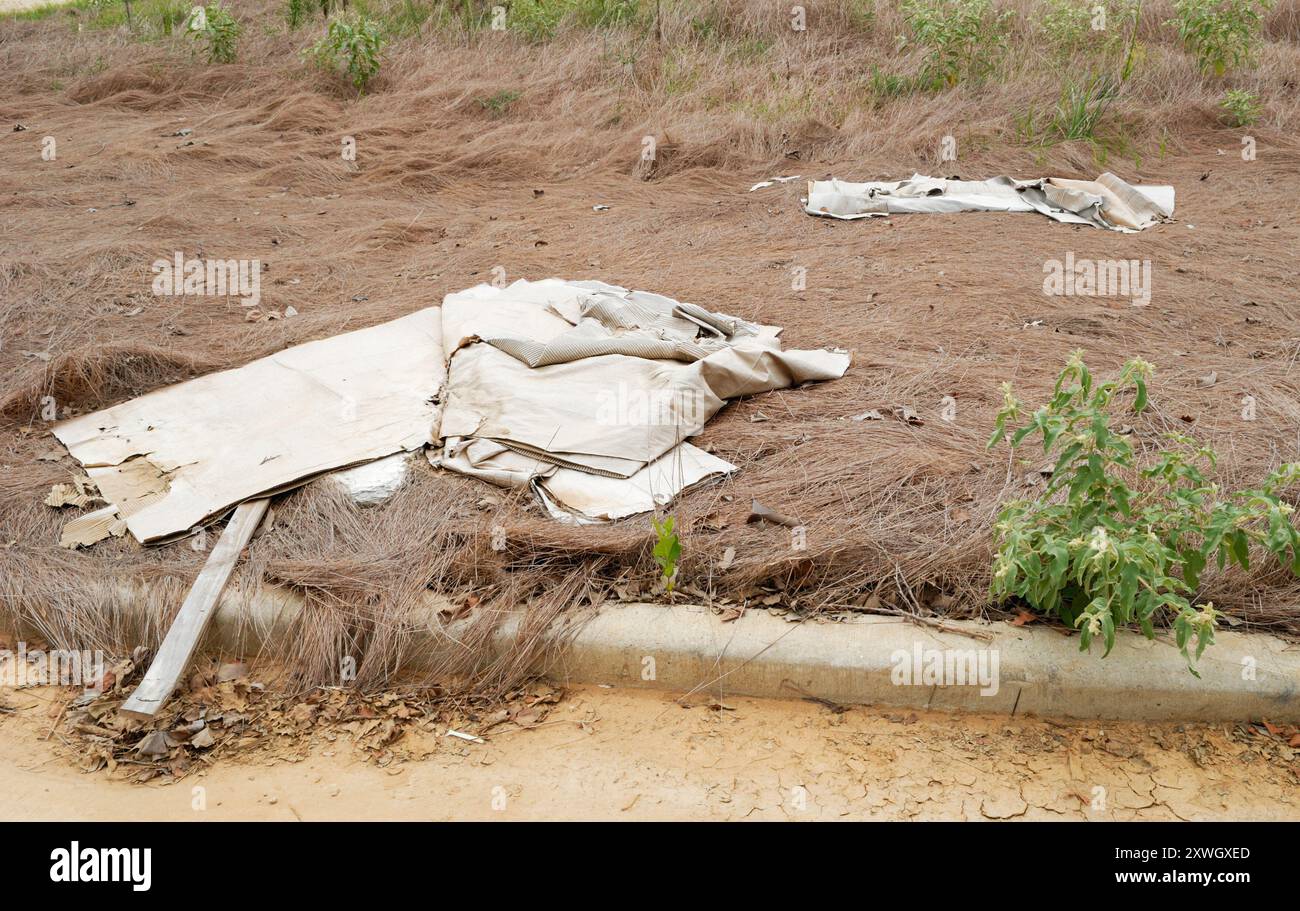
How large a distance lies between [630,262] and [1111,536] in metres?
3.70

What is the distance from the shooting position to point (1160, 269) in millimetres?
5496

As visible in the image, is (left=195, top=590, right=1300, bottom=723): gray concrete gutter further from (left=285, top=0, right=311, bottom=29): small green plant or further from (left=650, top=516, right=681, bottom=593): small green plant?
(left=285, top=0, right=311, bottom=29): small green plant

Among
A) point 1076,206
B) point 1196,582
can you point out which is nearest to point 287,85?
point 1076,206

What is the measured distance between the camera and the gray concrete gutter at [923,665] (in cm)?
275

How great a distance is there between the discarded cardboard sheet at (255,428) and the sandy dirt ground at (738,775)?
39.4 inches

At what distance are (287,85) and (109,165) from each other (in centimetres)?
227

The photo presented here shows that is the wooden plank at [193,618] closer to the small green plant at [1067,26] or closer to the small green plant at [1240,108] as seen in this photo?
the small green plant at [1240,108]

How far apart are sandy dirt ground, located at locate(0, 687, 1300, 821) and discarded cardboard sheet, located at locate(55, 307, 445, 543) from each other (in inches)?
39.4

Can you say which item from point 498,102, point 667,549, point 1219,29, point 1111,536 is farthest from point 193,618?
point 1219,29

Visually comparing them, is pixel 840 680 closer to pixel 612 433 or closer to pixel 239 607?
pixel 612 433

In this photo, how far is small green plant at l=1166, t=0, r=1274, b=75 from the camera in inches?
337

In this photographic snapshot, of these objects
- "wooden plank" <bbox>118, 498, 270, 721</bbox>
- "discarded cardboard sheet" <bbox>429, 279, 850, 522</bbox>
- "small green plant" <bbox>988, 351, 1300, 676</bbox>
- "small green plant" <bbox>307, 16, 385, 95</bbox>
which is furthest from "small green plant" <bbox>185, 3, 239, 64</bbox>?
"small green plant" <bbox>988, 351, 1300, 676</bbox>

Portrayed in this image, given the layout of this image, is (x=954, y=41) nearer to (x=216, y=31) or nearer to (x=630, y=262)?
(x=630, y=262)

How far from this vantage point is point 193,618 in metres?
3.12
